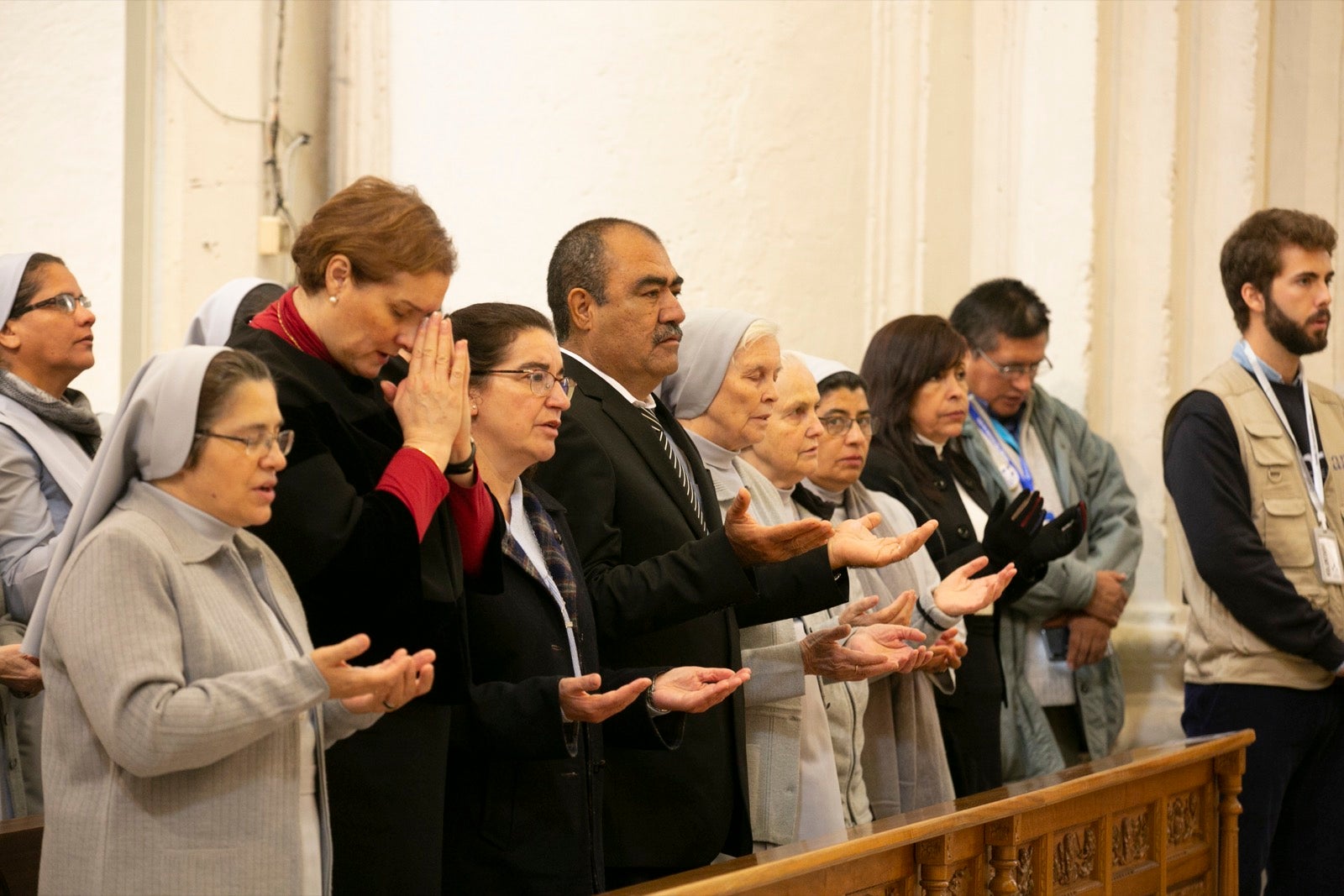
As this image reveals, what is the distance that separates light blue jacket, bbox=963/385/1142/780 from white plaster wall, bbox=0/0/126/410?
2.85 meters

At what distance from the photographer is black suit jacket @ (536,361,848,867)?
9.46 ft

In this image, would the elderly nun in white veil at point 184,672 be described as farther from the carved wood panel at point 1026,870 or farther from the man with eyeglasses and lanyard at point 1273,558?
the man with eyeglasses and lanyard at point 1273,558

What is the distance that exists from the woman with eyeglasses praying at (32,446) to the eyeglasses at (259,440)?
50.5 inches

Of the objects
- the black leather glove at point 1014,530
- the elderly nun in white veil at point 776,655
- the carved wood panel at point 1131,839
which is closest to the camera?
the elderly nun in white veil at point 776,655

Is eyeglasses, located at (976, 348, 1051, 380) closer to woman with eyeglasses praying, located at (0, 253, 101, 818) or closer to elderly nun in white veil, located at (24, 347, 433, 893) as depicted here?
woman with eyeglasses praying, located at (0, 253, 101, 818)

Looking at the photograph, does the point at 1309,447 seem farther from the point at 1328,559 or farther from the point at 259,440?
the point at 259,440

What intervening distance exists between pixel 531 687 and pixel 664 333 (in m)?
0.99

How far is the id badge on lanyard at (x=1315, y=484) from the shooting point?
4.54 metres

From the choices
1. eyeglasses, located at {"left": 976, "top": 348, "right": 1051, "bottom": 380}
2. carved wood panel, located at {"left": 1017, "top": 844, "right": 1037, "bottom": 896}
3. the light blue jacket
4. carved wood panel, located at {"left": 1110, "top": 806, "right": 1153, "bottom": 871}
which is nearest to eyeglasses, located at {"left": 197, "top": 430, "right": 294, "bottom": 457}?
carved wood panel, located at {"left": 1017, "top": 844, "right": 1037, "bottom": 896}

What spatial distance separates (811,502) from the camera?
391 cm

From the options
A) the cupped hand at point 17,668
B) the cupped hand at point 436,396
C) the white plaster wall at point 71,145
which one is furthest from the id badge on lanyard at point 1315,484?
the white plaster wall at point 71,145

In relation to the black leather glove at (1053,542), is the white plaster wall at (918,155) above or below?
above

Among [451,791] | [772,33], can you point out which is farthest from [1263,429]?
[451,791]

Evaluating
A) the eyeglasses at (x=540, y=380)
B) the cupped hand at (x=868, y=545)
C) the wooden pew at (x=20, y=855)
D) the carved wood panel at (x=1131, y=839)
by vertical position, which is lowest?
the carved wood panel at (x=1131, y=839)
